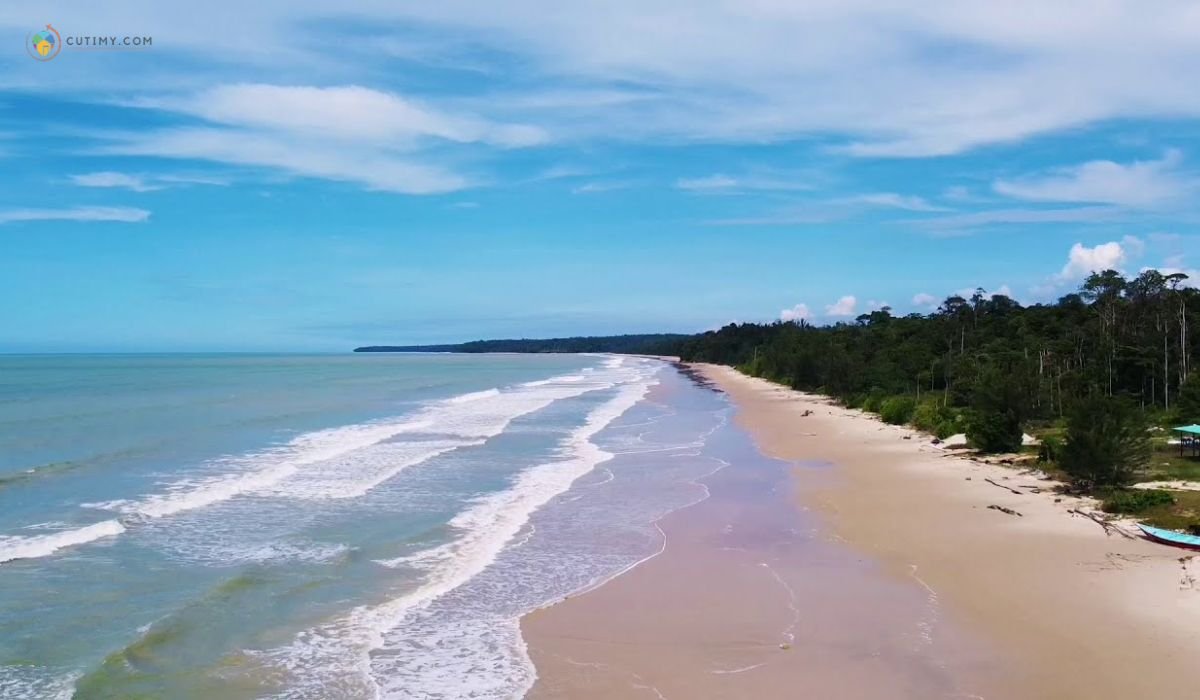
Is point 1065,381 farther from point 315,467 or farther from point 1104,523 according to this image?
point 315,467

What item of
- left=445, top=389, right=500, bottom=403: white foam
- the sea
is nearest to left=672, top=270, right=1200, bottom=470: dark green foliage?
the sea

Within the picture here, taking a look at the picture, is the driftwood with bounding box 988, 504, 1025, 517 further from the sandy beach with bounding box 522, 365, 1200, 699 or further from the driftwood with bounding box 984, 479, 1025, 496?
the driftwood with bounding box 984, 479, 1025, 496

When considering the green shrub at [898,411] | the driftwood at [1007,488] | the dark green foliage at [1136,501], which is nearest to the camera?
the dark green foliage at [1136,501]

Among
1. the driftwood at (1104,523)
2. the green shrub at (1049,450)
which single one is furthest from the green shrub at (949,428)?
the driftwood at (1104,523)

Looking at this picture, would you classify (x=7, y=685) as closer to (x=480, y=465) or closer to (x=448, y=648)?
(x=448, y=648)

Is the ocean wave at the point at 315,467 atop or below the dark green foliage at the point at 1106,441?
below

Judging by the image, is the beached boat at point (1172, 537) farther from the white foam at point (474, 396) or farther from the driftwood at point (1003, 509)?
the white foam at point (474, 396)

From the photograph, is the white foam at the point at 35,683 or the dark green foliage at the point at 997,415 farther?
the dark green foliage at the point at 997,415

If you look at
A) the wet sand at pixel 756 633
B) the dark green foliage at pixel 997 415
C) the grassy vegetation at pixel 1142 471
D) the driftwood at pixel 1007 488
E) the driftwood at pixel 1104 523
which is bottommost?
the wet sand at pixel 756 633
